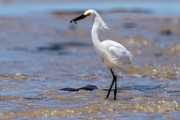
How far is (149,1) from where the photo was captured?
113 ft

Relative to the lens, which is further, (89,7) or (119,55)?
(89,7)

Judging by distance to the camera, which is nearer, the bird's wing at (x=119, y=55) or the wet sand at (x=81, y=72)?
the wet sand at (x=81, y=72)

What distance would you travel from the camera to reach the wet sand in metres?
9.35

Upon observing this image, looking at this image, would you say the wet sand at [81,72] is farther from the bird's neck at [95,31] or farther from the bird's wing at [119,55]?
the bird's neck at [95,31]

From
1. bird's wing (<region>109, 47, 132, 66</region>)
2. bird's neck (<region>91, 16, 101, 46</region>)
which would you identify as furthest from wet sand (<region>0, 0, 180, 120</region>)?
bird's neck (<region>91, 16, 101, 46</region>)

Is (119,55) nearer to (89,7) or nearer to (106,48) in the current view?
(106,48)

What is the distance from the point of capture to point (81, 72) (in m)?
13.4

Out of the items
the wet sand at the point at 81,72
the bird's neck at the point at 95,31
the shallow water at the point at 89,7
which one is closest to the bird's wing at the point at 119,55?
the bird's neck at the point at 95,31

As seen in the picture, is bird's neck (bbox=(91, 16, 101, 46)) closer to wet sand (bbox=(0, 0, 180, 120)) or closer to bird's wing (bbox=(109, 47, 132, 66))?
bird's wing (bbox=(109, 47, 132, 66))

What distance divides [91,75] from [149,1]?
72.6 ft

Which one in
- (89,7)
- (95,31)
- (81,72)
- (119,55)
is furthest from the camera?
(89,7)

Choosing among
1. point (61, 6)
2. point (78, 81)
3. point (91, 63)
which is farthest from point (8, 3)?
point (78, 81)

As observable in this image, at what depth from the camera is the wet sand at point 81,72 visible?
9352 mm

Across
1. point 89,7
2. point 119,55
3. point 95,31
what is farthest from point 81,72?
point 89,7
